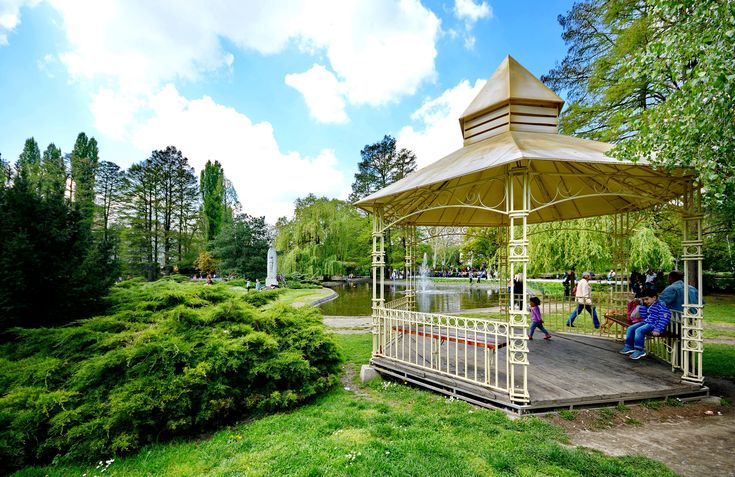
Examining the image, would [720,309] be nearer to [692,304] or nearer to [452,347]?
[692,304]

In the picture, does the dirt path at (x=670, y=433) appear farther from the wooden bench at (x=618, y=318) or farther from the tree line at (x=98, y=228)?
the tree line at (x=98, y=228)

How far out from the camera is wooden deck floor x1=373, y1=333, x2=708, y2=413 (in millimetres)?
4262

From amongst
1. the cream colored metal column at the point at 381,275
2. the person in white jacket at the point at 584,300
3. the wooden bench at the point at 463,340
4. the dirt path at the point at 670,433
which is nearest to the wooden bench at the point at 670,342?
the dirt path at the point at 670,433

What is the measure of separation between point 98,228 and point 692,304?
3265 cm

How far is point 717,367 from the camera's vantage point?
20.0 ft

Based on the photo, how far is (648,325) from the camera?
18.6 feet

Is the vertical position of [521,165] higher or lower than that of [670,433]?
higher

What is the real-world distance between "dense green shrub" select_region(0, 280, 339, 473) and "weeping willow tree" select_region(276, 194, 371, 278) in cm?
2354

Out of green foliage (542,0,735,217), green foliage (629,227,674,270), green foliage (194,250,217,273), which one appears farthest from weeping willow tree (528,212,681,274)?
green foliage (194,250,217,273)

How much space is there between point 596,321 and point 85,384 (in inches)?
429

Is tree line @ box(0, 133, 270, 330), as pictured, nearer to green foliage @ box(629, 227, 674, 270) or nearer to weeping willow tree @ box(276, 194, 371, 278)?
weeping willow tree @ box(276, 194, 371, 278)

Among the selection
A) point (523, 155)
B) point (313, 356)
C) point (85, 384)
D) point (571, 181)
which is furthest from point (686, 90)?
point (85, 384)

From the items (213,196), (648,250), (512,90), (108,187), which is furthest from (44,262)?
(213,196)

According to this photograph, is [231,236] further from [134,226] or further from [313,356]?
[313,356]
